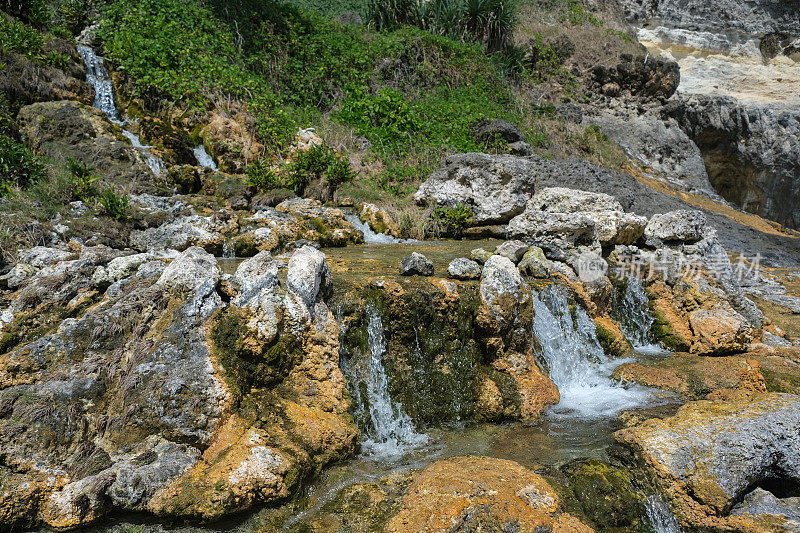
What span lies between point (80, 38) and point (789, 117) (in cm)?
2381

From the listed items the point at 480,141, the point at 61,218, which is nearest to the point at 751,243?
the point at 480,141

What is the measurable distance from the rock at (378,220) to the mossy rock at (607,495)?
665 centimetres

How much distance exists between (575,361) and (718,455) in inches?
102

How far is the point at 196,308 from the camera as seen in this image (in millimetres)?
3855

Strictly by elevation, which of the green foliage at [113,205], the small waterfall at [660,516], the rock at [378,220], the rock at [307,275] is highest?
the rock at [307,275]

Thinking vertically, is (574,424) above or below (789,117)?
below

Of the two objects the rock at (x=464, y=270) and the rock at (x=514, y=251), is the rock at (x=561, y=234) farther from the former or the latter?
the rock at (x=464, y=270)

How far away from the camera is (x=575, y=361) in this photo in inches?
226

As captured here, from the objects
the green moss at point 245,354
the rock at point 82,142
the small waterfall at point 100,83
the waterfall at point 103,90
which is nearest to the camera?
the green moss at point 245,354

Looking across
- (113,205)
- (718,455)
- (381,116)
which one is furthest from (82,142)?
(718,455)

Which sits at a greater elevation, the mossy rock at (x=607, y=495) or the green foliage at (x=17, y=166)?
the green foliage at (x=17, y=166)

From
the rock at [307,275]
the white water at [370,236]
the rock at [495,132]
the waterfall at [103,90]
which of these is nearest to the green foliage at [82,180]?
the waterfall at [103,90]

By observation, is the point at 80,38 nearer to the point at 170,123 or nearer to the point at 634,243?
the point at 170,123

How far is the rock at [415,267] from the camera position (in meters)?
5.56
